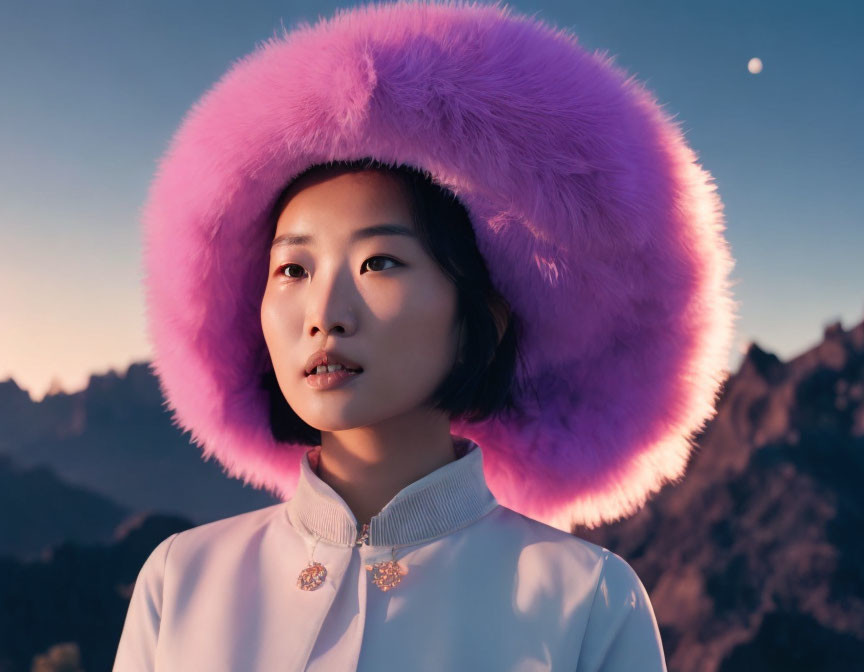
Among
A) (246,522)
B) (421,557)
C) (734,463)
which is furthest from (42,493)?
(734,463)

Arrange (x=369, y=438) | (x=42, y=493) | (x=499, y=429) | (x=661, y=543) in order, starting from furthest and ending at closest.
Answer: (x=661, y=543) < (x=42, y=493) < (x=499, y=429) < (x=369, y=438)

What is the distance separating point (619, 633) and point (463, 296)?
614mm

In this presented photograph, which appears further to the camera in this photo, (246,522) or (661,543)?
(661,543)

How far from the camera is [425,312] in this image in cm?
124

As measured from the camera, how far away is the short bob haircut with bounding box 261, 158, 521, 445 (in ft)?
4.19

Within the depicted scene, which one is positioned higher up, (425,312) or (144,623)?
(425,312)

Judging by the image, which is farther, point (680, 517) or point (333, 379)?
point (680, 517)

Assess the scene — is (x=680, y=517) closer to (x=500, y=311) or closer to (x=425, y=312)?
(x=500, y=311)

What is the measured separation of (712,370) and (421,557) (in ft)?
2.31

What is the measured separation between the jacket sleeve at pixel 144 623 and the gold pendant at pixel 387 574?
0.42 meters

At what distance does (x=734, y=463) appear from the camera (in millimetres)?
5766

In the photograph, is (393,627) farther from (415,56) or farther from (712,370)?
(415,56)

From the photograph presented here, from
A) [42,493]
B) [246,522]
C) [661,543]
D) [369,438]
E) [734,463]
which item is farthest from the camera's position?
[734,463]

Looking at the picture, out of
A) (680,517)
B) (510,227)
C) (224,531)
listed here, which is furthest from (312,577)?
(680,517)
